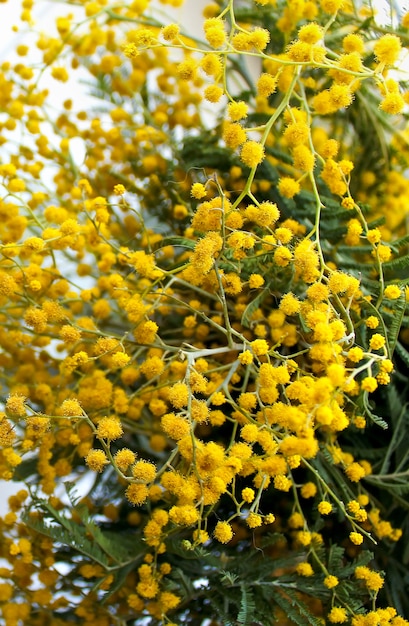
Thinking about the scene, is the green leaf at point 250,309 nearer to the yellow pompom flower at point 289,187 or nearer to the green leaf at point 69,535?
the yellow pompom flower at point 289,187

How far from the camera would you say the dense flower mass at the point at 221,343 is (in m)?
0.50

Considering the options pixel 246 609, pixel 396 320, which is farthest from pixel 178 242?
pixel 246 609

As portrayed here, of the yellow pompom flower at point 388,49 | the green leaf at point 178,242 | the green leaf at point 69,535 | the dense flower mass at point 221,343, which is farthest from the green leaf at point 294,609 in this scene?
the yellow pompom flower at point 388,49

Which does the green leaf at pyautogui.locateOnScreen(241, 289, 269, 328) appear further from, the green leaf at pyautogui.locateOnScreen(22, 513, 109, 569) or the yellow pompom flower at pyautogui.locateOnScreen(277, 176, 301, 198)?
the green leaf at pyautogui.locateOnScreen(22, 513, 109, 569)

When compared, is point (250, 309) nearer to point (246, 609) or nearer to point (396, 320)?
point (396, 320)

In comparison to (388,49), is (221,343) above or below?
below

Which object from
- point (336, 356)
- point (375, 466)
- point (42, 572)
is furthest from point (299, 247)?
point (42, 572)

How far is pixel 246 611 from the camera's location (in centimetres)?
→ 56

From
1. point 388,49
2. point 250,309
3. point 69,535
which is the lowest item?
point 69,535

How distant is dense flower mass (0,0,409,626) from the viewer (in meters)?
0.50

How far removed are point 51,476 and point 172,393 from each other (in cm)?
23

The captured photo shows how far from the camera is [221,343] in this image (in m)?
0.71

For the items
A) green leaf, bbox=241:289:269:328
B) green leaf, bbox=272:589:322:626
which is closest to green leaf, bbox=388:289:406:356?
green leaf, bbox=241:289:269:328

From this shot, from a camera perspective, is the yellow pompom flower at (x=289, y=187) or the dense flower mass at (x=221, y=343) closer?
the dense flower mass at (x=221, y=343)
